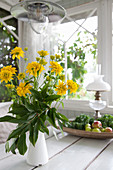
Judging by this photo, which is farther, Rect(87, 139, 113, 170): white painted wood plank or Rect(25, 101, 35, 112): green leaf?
Rect(87, 139, 113, 170): white painted wood plank

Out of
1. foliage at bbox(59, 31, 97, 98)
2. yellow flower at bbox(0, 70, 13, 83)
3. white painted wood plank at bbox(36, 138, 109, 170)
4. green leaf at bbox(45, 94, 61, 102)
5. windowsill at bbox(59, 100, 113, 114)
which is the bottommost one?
white painted wood plank at bbox(36, 138, 109, 170)

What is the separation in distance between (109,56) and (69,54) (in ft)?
2.19

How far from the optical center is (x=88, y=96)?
2639mm

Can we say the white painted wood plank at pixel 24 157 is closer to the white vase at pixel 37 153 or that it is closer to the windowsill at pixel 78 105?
the white vase at pixel 37 153

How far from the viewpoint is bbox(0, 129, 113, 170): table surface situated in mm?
934

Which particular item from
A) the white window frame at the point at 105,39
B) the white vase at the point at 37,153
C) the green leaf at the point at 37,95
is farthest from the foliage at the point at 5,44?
the green leaf at the point at 37,95

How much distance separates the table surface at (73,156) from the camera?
93 centimetres

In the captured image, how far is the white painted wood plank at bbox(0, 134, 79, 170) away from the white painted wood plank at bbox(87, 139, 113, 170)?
263mm

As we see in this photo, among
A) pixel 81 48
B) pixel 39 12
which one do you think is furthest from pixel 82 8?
pixel 39 12

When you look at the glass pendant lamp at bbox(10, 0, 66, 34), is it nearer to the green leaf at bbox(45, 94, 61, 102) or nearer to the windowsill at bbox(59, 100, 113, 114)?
the green leaf at bbox(45, 94, 61, 102)

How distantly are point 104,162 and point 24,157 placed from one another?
459mm

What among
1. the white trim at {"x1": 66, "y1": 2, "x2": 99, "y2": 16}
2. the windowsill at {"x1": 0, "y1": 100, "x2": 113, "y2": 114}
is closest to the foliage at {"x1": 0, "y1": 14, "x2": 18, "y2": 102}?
the windowsill at {"x1": 0, "y1": 100, "x2": 113, "y2": 114}

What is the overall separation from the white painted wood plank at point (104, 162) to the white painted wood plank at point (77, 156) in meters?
0.04

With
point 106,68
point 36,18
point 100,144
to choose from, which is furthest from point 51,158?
point 106,68
